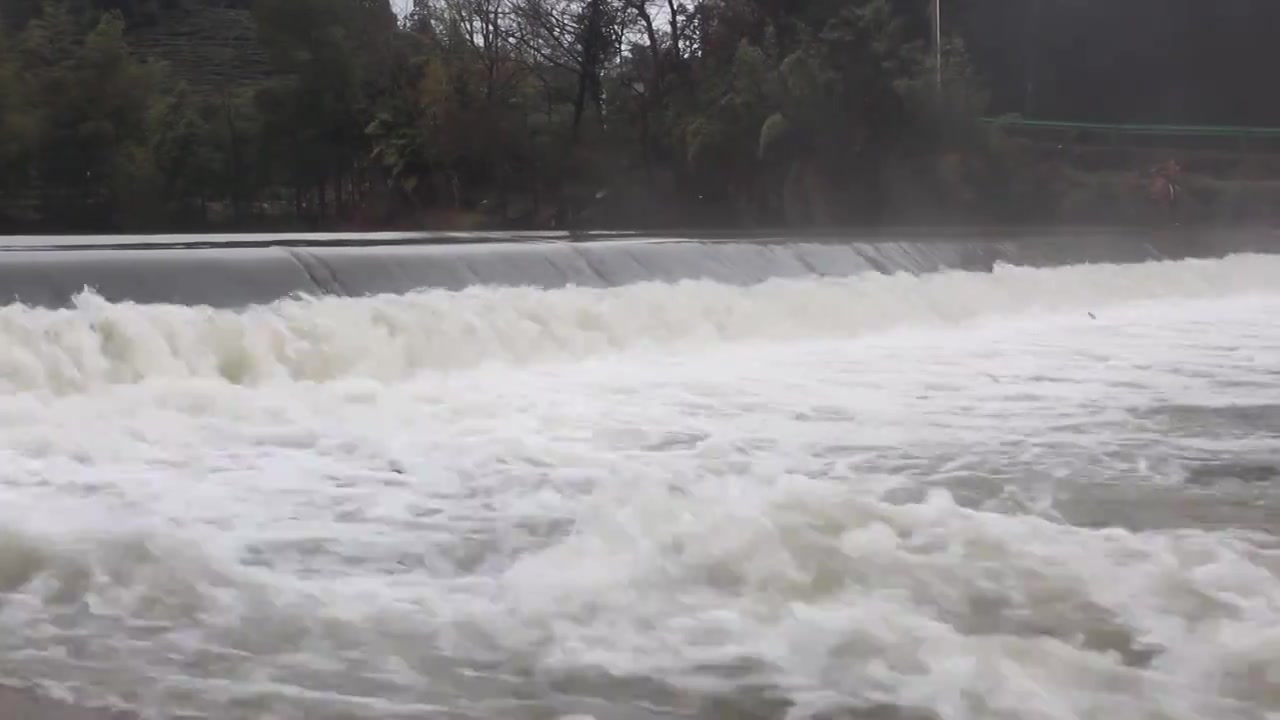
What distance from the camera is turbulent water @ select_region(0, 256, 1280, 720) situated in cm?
233

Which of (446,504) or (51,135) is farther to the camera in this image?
(51,135)

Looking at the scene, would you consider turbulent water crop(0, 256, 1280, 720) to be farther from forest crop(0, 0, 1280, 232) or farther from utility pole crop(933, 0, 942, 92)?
utility pole crop(933, 0, 942, 92)

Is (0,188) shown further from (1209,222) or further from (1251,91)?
(1251,91)

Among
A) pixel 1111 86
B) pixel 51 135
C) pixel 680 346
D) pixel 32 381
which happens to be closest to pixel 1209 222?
pixel 1111 86

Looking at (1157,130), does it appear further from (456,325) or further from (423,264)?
(456,325)

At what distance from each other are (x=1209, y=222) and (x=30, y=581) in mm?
18212

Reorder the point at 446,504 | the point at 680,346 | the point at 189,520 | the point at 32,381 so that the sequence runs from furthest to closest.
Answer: the point at 680,346, the point at 32,381, the point at 446,504, the point at 189,520

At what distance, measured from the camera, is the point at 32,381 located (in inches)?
224

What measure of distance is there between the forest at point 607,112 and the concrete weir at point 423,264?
6264mm

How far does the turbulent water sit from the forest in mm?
12377

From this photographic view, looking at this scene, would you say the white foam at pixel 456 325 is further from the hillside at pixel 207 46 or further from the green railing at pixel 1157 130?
the hillside at pixel 207 46

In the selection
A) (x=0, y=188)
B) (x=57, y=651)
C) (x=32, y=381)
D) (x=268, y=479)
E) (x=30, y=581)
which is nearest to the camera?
(x=57, y=651)

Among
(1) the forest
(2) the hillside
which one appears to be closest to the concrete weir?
(1) the forest

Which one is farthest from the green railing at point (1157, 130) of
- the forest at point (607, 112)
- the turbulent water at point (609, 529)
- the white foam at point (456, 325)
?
the turbulent water at point (609, 529)
